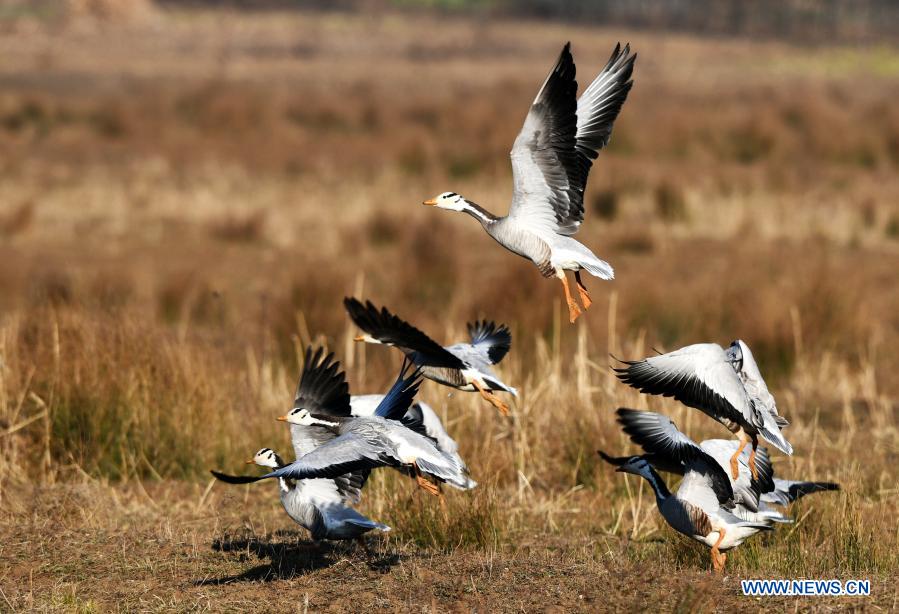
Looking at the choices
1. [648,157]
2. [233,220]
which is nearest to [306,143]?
[648,157]

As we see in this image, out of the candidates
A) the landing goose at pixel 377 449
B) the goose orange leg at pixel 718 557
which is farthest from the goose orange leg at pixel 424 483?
the goose orange leg at pixel 718 557

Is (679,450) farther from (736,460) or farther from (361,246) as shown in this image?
(361,246)

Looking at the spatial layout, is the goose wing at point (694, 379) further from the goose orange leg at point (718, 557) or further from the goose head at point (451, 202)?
the goose head at point (451, 202)

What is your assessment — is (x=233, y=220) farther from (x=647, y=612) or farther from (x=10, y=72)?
(x=10, y=72)

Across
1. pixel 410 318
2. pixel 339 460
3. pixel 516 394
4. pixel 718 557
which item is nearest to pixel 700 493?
pixel 718 557

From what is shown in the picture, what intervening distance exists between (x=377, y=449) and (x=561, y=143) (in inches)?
67.5

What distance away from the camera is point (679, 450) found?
6082mm

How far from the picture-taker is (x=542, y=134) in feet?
20.8

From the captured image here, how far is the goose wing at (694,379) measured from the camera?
568cm

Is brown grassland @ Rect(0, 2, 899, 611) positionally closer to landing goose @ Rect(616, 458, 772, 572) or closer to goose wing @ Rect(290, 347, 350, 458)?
landing goose @ Rect(616, 458, 772, 572)

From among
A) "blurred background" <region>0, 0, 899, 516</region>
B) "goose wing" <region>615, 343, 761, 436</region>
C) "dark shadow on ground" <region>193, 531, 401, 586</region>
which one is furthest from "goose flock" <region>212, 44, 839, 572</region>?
"blurred background" <region>0, 0, 899, 516</region>

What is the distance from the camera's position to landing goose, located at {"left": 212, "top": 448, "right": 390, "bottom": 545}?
633 centimetres

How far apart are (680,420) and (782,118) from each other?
900 inches

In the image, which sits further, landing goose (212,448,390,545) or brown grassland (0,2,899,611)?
brown grassland (0,2,899,611)
